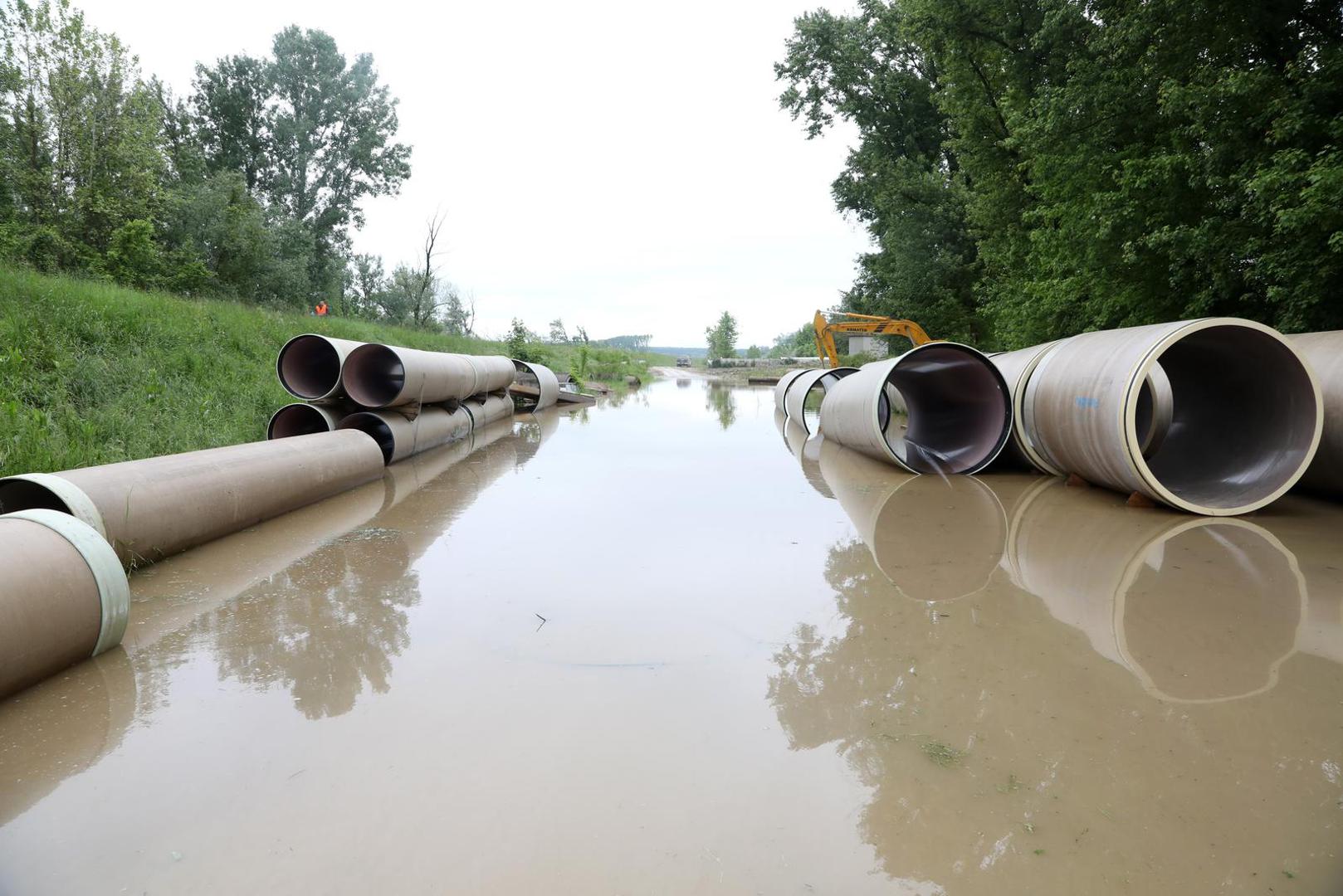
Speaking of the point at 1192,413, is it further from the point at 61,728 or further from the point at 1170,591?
the point at 61,728

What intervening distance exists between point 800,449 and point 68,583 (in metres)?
7.71

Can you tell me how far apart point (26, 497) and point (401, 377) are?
4.54 m

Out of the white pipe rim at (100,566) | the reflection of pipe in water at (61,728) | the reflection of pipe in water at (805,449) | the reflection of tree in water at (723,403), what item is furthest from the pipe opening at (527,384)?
the reflection of pipe in water at (61,728)

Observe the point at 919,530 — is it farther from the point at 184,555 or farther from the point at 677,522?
the point at 184,555

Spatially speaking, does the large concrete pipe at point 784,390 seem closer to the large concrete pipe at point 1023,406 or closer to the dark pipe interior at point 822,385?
the dark pipe interior at point 822,385

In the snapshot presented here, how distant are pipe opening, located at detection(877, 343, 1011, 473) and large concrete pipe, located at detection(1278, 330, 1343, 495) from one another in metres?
2.28

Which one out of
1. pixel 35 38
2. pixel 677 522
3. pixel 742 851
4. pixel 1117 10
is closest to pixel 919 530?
pixel 677 522

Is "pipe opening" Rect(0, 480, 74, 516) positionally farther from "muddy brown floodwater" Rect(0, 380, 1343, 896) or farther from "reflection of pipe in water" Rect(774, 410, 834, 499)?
"reflection of pipe in water" Rect(774, 410, 834, 499)

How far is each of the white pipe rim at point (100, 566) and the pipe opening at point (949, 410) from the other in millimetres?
6318

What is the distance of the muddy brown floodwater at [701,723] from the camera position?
1705mm

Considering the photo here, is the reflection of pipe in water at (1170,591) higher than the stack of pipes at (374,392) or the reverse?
the reverse

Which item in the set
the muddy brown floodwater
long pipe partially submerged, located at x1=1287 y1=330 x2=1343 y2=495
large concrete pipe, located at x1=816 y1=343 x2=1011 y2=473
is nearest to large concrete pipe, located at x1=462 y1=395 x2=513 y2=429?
large concrete pipe, located at x1=816 y1=343 x2=1011 y2=473

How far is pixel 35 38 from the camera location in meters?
14.5

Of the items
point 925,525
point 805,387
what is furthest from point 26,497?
point 805,387
